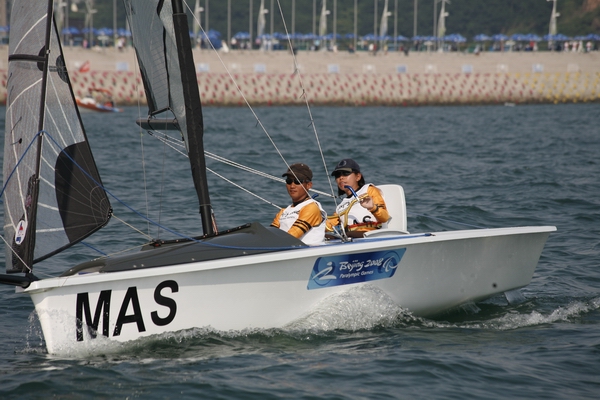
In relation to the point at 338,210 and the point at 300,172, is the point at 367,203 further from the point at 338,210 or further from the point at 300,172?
the point at 300,172

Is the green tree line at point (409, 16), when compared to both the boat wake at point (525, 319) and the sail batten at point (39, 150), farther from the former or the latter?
the sail batten at point (39, 150)

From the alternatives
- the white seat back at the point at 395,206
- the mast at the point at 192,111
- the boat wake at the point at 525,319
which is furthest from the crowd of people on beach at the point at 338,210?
the boat wake at the point at 525,319

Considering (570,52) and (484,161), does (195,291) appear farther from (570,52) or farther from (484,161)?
(570,52)

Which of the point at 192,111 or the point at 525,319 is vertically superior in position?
the point at 192,111

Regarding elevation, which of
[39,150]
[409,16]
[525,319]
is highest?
[409,16]

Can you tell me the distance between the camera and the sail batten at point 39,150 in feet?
17.1

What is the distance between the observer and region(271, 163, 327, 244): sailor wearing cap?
598 cm

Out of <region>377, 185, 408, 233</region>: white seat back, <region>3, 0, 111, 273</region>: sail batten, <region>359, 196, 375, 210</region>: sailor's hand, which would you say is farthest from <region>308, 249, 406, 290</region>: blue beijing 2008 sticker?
<region>3, 0, 111, 273</region>: sail batten

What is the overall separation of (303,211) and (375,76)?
50164mm

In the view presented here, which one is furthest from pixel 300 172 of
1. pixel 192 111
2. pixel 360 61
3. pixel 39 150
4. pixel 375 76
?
pixel 360 61

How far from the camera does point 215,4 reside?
292 feet

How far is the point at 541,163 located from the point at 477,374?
495 inches

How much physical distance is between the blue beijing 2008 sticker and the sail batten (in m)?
1.70

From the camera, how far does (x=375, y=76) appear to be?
2172 inches
